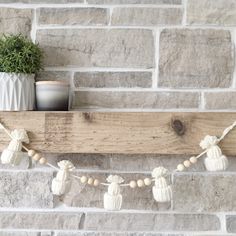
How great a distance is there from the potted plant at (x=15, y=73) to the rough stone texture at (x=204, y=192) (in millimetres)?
572

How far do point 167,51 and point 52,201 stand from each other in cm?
65

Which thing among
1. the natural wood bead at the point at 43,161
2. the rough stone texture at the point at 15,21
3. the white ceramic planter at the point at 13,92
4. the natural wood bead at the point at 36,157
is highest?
the rough stone texture at the point at 15,21

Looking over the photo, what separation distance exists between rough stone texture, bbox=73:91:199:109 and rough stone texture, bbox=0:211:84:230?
1.25 ft

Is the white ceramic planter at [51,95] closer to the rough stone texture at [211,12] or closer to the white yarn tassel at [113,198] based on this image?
the white yarn tassel at [113,198]

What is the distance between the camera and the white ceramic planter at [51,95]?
120 cm

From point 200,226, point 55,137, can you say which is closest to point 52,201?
point 55,137

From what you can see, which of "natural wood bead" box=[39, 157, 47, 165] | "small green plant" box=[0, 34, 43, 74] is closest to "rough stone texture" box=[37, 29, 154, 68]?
"small green plant" box=[0, 34, 43, 74]

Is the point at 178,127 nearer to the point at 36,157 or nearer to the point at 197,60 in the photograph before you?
the point at 197,60

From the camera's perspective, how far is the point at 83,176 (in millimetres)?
1235

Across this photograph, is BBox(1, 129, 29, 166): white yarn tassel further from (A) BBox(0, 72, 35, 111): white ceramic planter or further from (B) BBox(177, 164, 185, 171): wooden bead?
(B) BBox(177, 164, 185, 171): wooden bead

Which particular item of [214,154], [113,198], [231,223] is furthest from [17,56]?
[231,223]

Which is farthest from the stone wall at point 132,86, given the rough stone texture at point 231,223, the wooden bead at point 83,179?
the wooden bead at point 83,179

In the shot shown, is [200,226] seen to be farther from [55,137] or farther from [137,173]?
[55,137]

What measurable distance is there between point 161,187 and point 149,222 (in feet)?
0.64
